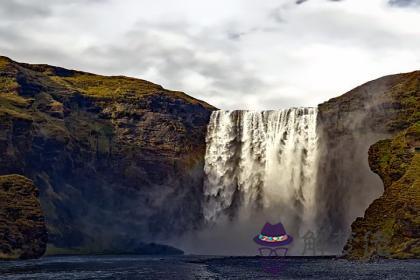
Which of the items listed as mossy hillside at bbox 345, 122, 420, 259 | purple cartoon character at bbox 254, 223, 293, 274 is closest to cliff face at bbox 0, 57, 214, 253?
purple cartoon character at bbox 254, 223, 293, 274

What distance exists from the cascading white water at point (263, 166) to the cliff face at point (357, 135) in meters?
3.70

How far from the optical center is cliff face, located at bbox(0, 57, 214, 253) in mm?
176500

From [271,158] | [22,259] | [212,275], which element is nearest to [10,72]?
[22,259]

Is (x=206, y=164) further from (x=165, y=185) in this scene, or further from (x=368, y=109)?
(x=368, y=109)

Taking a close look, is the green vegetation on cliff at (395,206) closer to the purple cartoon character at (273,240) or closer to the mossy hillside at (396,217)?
the mossy hillside at (396,217)

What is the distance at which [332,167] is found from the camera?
161500mm

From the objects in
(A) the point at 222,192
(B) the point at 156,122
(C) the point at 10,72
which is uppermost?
(C) the point at 10,72

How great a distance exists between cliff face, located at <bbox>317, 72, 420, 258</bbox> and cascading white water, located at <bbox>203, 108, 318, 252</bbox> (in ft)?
12.1

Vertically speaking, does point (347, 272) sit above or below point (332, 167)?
below

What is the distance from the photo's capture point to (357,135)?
160 meters

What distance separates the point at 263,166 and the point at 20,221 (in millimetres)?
67490

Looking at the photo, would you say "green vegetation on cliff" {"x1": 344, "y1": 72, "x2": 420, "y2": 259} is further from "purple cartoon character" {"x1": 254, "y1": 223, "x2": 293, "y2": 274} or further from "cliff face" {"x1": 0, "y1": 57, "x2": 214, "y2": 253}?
"cliff face" {"x1": 0, "y1": 57, "x2": 214, "y2": 253}

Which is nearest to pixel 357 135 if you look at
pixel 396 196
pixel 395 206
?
pixel 396 196

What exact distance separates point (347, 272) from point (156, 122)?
111 m
